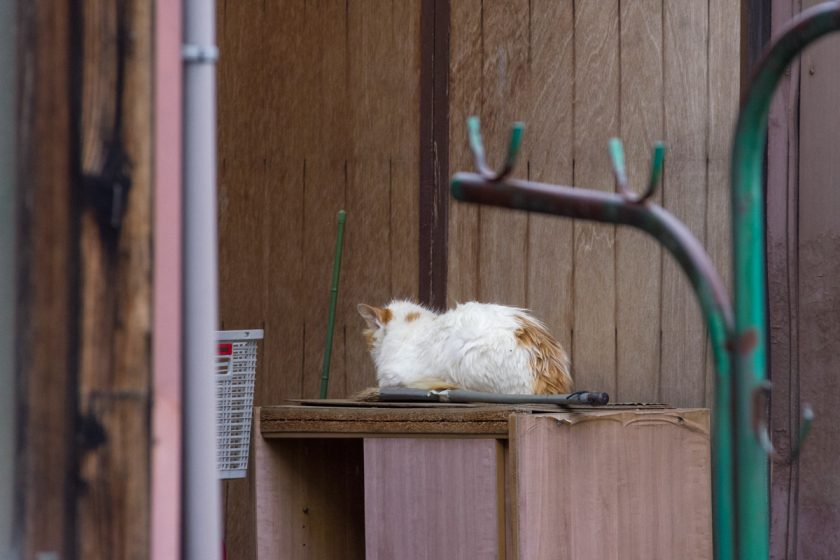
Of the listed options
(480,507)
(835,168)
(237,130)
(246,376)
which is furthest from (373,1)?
(480,507)

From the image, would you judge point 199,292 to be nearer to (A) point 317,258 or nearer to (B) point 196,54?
(B) point 196,54

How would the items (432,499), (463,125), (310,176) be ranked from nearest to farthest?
(432,499) < (463,125) < (310,176)

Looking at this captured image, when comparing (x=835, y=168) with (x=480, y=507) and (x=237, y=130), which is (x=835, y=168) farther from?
(x=237, y=130)

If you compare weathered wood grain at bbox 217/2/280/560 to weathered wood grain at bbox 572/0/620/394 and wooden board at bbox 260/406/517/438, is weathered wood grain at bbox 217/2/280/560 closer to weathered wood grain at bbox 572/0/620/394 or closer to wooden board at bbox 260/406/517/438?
wooden board at bbox 260/406/517/438

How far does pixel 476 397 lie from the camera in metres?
2.99

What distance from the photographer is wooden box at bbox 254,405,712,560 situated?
9.08ft

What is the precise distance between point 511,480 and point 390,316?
2.92ft

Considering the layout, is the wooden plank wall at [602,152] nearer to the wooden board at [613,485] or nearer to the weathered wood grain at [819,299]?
the weathered wood grain at [819,299]

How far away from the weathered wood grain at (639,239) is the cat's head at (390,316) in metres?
0.57

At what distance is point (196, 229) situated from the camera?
1425mm

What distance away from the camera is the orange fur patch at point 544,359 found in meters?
3.17

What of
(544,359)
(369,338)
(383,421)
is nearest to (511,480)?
(383,421)

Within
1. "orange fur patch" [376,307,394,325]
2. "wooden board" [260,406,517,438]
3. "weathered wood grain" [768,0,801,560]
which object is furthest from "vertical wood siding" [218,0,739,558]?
"wooden board" [260,406,517,438]

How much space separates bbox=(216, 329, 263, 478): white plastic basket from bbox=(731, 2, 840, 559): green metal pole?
2429 mm
